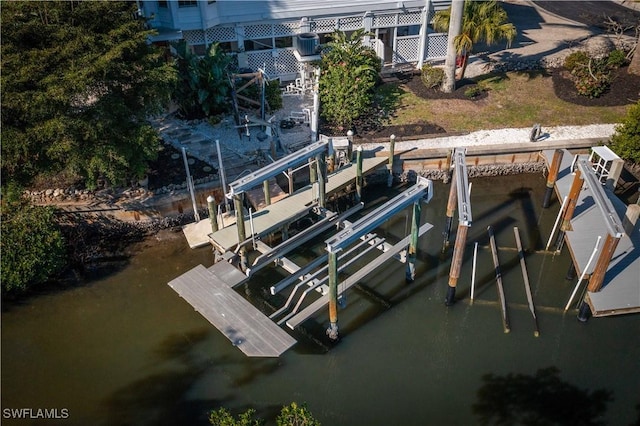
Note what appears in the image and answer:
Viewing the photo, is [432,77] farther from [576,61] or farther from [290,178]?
[290,178]

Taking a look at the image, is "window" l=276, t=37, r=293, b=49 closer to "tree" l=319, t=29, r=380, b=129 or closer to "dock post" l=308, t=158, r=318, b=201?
"tree" l=319, t=29, r=380, b=129

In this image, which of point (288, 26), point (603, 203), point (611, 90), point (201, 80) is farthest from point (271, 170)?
point (611, 90)

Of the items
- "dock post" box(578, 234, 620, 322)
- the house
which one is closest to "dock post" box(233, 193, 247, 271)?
"dock post" box(578, 234, 620, 322)

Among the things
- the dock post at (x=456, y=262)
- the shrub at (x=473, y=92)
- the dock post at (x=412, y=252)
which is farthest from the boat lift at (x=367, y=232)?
the shrub at (x=473, y=92)

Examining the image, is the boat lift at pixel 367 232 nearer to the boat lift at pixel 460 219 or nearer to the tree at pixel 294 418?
the boat lift at pixel 460 219

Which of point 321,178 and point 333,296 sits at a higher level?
point 321,178

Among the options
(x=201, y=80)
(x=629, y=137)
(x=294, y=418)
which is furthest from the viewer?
(x=201, y=80)
